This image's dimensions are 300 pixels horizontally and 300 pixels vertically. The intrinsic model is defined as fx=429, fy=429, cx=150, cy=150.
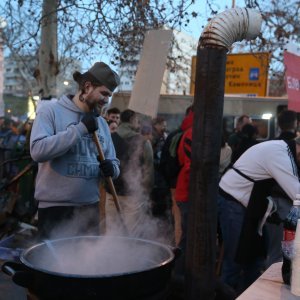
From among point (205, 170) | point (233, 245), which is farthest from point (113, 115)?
point (205, 170)

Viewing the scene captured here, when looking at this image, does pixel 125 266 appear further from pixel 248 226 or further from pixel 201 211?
pixel 248 226

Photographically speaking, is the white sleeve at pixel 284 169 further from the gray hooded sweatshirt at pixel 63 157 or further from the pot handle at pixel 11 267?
the pot handle at pixel 11 267

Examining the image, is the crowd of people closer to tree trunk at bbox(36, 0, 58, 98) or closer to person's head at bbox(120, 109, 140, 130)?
person's head at bbox(120, 109, 140, 130)

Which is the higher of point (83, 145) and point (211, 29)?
point (211, 29)

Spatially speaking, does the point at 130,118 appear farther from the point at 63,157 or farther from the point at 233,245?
the point at 63,157

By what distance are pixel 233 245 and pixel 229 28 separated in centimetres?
206

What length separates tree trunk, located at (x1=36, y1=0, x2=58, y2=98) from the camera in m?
6.93

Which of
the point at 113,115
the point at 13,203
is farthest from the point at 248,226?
the point at 113,115

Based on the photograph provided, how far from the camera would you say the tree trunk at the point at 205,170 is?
84.0 inches

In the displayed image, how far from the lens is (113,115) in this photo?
6934 millimetres

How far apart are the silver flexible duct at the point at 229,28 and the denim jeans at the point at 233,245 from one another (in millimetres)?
1648

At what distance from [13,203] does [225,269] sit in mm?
2958

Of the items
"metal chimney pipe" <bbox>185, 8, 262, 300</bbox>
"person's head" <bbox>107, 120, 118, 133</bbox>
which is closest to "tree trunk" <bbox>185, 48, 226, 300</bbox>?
"metal chimney pipe" <bbox>185, 8, 262, 300</bbox>

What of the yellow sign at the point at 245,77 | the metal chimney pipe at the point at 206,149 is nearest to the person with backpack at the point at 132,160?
the metal chimney pipe at the point at 206,149
